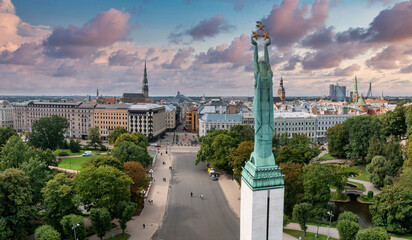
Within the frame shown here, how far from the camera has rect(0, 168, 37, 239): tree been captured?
35062 millimetres

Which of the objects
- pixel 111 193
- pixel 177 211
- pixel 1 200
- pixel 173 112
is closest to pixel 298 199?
pixel 177 211

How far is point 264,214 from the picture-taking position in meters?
26.2

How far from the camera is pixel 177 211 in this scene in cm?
4984

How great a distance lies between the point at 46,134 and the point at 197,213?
68.6 m

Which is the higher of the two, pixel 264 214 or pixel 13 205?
pixel 264 214

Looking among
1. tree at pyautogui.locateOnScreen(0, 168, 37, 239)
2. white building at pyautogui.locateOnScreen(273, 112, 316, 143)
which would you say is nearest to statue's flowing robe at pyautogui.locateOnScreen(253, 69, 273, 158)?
tree at pyautogui.locateOnScreen(0, 168, 37, 239)

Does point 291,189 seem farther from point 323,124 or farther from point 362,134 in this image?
point 323,124

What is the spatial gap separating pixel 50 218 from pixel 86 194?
510 cm

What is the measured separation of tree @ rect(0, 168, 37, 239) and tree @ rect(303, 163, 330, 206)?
38698mm

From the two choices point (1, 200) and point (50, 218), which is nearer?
point (1, 200)

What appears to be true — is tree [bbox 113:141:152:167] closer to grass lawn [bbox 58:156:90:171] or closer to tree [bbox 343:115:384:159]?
grass lawn [bbox 58:156:90:171]

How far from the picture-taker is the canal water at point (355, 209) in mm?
48688

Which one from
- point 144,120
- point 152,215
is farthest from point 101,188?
point 144,120

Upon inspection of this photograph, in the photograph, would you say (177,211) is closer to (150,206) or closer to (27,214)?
(150,206)
